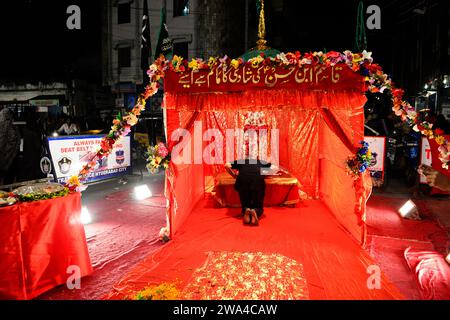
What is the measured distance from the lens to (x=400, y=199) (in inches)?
297

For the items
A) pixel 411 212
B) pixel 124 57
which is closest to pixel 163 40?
pixel 124 57

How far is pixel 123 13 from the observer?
881 inches

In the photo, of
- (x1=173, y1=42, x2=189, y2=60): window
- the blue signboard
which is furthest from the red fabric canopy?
(x1=173, y1=42, x2=189, y2=60): window

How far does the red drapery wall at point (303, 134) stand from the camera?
4652mm

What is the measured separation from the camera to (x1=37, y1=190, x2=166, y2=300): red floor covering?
350 centimetres

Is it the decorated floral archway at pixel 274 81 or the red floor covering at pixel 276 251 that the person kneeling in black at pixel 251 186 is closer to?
the red floor covering at pixel 276 251

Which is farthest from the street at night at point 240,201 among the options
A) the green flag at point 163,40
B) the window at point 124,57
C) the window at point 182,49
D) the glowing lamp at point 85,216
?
the window at point 124,57

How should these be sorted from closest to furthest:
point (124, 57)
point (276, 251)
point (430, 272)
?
point (430, 272)
point (276, 251)
point (124, 57)

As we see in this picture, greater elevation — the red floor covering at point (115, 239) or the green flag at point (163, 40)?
the green flag at point (163, 40)

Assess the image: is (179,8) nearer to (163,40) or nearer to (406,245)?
(163,40)

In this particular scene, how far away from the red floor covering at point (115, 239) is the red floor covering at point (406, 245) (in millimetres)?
3457

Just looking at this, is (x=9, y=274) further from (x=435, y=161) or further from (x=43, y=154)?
(x=435, y=161)

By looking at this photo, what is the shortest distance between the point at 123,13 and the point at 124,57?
10.8 ft
